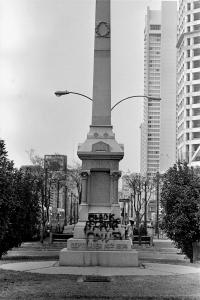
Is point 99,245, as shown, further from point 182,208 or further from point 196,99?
point 196,99

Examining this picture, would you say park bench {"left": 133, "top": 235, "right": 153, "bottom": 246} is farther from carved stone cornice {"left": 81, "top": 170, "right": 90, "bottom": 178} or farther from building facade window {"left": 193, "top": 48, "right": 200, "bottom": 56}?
building facade window {"left": 193, "top": 48, "right": 200, "bottom": 56}

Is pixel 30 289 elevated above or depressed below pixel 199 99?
below

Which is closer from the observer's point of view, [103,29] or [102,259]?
[102,259]

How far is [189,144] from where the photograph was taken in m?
104

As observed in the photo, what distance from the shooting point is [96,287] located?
517 inches

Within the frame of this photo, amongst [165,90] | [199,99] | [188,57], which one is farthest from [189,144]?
[165,90]

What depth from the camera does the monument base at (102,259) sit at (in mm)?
19172

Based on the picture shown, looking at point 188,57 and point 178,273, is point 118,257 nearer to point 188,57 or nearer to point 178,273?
point 178,273

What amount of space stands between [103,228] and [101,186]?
169 cm

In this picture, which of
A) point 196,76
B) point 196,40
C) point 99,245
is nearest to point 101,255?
point 99,245

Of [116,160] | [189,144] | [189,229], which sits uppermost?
[189,144]

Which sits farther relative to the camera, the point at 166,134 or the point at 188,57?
the point at 166,134

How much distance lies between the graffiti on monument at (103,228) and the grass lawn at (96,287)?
13.9 ft

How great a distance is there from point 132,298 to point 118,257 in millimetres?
7766
